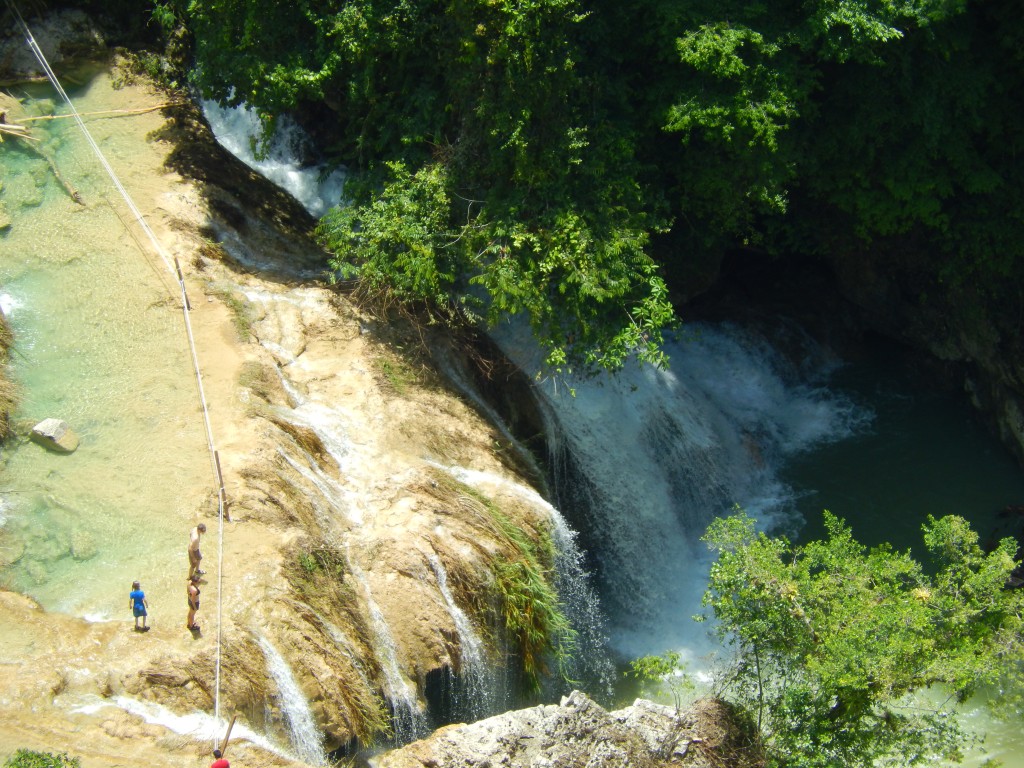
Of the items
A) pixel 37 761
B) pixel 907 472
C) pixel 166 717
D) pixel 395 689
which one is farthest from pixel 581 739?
pixel 907 472

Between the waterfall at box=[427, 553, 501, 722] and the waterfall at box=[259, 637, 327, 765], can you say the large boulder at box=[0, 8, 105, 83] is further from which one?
the waterfall at box=[259, 637, 327, 765]

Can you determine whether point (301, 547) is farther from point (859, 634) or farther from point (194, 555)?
point (859, 634)

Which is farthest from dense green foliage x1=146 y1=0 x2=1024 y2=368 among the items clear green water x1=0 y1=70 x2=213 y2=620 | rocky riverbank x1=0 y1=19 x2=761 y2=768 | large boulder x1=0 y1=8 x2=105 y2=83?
large boulder x1=0 y1=8 x2=105 y2=83

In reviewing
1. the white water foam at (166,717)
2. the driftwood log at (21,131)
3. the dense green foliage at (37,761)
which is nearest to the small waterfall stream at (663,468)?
the white water foam at (166,717)

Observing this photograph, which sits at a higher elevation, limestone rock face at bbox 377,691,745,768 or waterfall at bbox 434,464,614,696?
waterfall at bbox 434,464,614,696

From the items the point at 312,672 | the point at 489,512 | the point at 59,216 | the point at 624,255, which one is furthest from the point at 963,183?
the point at 59,216

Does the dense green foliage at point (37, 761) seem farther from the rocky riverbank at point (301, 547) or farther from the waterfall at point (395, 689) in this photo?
the waterfall at point (395, 689)
